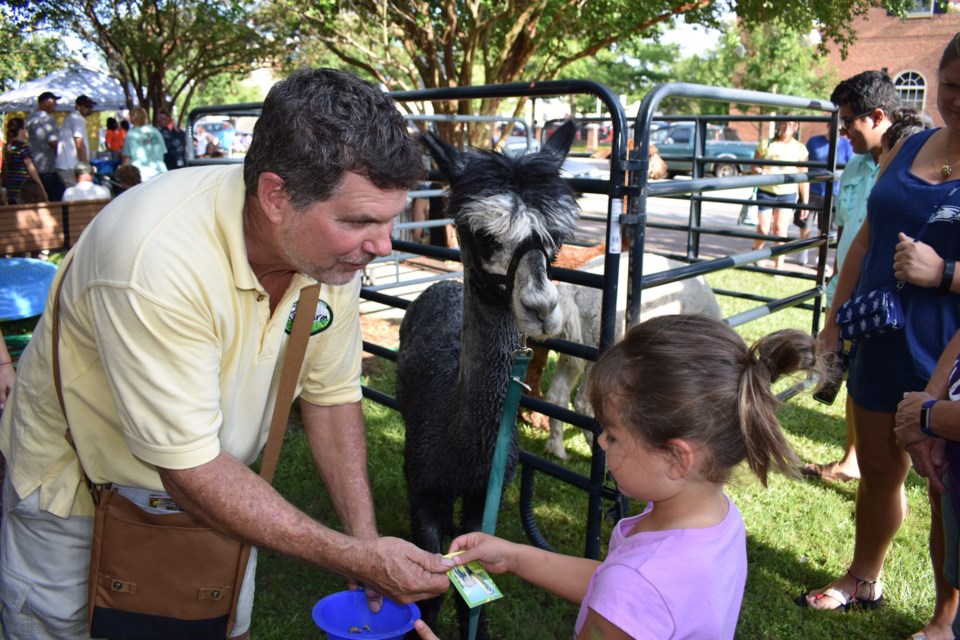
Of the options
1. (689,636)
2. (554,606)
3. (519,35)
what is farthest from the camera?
(519,35)

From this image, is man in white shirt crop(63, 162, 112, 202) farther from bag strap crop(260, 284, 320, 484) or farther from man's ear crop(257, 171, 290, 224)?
man's ear crop(257, 171, 290, 224)

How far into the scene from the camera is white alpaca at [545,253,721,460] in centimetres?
470

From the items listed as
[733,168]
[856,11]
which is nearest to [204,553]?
[856,11]

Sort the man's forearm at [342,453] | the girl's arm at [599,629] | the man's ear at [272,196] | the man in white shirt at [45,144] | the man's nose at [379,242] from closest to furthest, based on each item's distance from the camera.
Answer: the girl's arm at [599,629] → the man's ear at [272,196] → the man's nose at [379,242] → the man's forearm at [342,453] → the man in white shirt at [45,144]

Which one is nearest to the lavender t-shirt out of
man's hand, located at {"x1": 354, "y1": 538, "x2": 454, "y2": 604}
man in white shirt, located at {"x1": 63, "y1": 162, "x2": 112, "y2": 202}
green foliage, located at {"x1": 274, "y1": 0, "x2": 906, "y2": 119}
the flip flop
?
man's hand, located at {"x1": 354, "y1": 538, "x2": 454, "y2": 604}

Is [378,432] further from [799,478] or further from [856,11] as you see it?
[856,11]

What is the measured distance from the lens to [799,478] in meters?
1.52

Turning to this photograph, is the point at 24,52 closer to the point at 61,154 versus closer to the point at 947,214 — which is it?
the point at 61,154

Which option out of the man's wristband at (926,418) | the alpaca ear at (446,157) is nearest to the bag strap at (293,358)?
the alpaca ear at (446,157)

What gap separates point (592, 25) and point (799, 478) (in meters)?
10.4

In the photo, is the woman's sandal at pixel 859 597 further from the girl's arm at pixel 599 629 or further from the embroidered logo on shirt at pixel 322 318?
the embroidered logo on shirt at pixel 322 318

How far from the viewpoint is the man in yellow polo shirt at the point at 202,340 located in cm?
159

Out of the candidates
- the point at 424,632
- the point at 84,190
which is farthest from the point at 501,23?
the point at 424,632

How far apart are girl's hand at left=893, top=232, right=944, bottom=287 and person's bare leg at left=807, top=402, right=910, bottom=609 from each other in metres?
0.59
